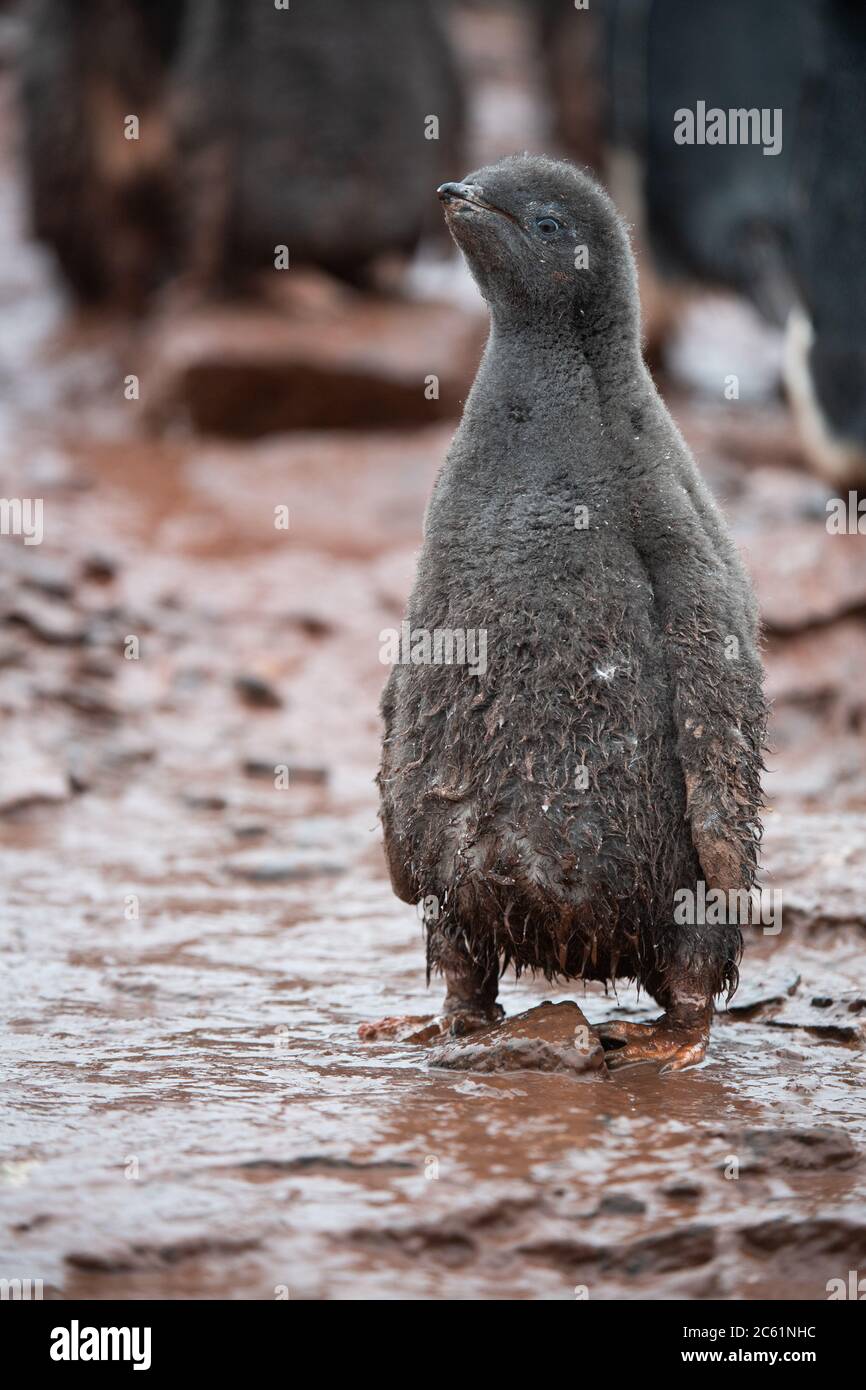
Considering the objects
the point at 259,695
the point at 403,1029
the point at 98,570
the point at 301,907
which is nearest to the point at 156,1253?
the point at 403,1029

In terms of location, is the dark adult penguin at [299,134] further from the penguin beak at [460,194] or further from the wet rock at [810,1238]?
the wet rock at [810,1238]

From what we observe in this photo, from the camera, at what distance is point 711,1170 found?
2.99 metres

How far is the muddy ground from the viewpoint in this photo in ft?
9.23

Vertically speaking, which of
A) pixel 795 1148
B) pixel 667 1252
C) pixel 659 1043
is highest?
pixel 659 1043

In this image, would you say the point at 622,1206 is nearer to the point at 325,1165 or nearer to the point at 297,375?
the point at 325,1165

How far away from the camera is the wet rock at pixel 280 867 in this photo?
214 inches

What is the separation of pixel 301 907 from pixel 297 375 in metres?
5.52

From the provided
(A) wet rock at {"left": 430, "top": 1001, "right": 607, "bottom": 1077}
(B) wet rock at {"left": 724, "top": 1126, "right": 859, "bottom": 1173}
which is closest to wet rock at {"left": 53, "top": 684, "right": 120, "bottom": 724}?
(A) wet rock at {"left": 430, "top": 1001, "right": 607, "bottom": 1077}

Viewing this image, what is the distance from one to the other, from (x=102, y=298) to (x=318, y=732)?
5768 mm

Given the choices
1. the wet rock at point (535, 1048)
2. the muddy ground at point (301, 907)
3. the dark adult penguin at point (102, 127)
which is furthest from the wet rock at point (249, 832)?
the dark adult penguin at point (102, 127)

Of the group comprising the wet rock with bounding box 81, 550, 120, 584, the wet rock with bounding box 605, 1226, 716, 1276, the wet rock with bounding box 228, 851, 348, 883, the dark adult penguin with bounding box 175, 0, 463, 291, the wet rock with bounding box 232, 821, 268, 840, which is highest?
the dark adult penguin with bounding box 175, 0, 463, 291

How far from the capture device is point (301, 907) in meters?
5.13

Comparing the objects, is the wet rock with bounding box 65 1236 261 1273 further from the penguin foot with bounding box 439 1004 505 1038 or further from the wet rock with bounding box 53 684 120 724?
the wet rock with bounding box 53 684 120 724

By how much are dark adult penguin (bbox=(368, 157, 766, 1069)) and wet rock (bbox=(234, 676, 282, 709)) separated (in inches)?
144
